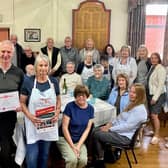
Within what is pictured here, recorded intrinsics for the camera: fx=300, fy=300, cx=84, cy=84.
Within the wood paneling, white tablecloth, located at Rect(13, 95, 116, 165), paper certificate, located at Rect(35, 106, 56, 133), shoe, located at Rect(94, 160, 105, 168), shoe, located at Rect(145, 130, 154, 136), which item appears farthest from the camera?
the wood paneling

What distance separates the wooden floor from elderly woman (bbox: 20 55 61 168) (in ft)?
3.67

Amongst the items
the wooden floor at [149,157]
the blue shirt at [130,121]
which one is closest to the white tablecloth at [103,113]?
the blue shirt at [130,121]

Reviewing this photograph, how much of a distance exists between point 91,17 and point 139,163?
371cm

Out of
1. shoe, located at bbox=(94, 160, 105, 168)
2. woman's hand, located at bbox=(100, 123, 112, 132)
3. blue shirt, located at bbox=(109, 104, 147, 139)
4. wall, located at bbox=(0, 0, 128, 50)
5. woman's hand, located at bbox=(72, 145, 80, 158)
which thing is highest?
wall, located at bbox=(0, 0, 128, 50)

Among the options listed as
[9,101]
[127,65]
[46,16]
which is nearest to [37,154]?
[9,101]

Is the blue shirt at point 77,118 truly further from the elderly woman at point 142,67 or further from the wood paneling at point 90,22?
the wood paneling at point 90,22

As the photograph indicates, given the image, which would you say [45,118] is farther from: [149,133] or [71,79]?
[149,133]

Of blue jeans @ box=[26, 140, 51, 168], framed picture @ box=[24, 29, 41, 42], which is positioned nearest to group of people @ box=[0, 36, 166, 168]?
blue jeans @ box=[26, 140, 51, 168]

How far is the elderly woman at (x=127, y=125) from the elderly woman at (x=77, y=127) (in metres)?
0.30

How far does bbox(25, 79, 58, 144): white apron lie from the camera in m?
2.70

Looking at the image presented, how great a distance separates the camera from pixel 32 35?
6.53 meters

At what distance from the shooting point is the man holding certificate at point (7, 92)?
2641mm

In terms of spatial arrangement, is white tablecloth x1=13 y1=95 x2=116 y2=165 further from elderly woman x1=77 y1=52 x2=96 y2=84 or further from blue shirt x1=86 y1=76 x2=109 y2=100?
elderly woman x1=77 y1=52 x2=96 y2=84

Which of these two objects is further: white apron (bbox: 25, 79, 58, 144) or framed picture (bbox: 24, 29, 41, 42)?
framed picture (bbox: 24, 29, 41, 42)
